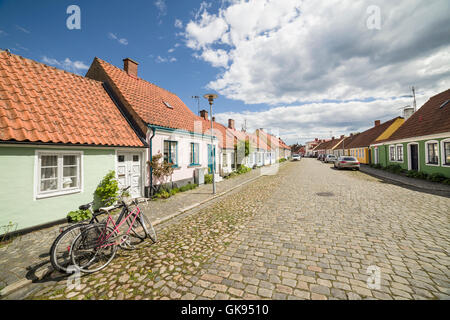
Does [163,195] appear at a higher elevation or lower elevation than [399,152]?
lower

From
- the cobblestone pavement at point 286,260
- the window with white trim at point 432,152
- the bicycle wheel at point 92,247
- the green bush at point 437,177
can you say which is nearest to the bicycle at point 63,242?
the bicycle wheel at point 92,247

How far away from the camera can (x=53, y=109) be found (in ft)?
21.2

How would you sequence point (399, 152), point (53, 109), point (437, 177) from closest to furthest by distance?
point (53, 109)
point (437, 177)
point (399, 152)

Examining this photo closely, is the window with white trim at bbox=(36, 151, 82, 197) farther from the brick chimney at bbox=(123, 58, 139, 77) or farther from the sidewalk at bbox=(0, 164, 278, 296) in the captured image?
the brick chimney at bbox=(123, 58, 139, 77)

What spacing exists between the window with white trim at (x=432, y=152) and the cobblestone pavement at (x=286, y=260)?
31.5 ft

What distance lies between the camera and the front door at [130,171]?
25.9ft

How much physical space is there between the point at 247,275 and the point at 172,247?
76.2 inches

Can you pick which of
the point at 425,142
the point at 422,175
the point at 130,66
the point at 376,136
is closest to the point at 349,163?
the point at 425,142

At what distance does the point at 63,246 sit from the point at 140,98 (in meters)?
8.37

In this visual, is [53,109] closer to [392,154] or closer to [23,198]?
[23,198]

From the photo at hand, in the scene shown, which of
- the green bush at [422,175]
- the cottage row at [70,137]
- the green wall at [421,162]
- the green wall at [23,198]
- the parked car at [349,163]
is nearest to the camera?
the green wall at [23,198]

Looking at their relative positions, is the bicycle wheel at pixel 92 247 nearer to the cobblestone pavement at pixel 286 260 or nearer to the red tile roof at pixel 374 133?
the cobblestone pavement at pixel 286 260
